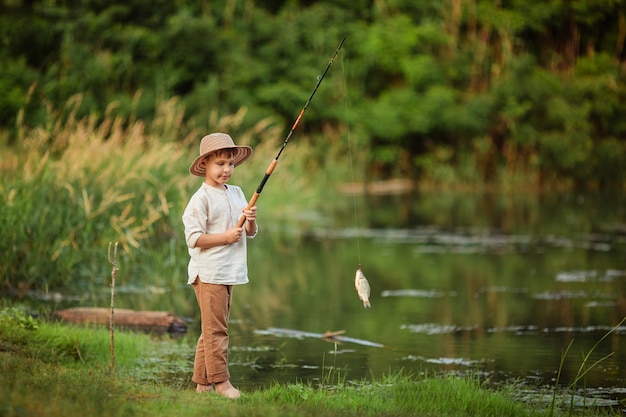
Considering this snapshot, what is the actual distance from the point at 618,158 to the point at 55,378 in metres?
30.4

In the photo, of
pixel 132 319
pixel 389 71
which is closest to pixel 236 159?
pixel 132 319

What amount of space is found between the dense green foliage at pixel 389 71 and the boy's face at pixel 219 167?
24.7 m

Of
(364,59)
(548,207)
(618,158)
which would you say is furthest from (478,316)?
(364,59)

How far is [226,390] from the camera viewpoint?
24.9ft

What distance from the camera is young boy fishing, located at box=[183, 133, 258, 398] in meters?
7.61

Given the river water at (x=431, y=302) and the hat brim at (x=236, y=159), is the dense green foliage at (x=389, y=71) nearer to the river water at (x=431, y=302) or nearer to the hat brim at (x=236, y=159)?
the river water at (x=431, y=302)

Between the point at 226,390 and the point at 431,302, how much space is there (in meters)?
6.26

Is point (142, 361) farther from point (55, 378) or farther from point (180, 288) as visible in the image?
point (180, 288)

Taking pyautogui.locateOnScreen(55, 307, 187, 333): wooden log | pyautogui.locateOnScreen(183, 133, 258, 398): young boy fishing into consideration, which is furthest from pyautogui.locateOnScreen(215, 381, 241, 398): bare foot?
pyautogui.locateOnScreen(55, 307, 187, 333): wooden log

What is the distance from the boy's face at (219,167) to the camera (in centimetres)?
774

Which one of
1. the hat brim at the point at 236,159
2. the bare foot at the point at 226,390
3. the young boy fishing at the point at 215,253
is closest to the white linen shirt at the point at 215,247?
the young boy fishing at the point at 215,253

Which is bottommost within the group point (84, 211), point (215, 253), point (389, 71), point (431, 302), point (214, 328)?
point (431, 302)

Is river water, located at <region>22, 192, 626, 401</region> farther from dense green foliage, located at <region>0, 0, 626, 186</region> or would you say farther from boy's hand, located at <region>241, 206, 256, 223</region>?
dense green foliage, located at <region>0, 0, 626, 186</region>

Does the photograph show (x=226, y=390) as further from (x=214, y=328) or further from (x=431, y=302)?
(x=431, y=302)
